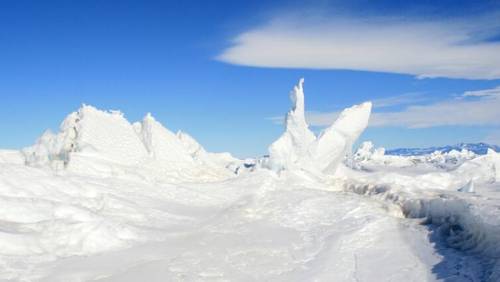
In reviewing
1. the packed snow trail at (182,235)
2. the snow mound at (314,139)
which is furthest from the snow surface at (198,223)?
the snow mound at (314,139)

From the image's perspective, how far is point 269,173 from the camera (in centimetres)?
3275

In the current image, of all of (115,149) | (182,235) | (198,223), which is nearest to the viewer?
(182,235)

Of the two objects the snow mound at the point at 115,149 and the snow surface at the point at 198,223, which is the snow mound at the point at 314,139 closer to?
the snow surface at the point at 198,223

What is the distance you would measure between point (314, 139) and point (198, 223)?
21705 millimetres

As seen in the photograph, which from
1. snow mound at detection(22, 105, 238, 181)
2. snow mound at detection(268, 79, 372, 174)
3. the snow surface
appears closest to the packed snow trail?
the snow surface

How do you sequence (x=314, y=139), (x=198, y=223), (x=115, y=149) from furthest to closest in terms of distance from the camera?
(x=314, y=139) → (x=115, y=149) → (x=198, y=223)

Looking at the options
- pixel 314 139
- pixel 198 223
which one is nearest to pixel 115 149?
pixel 198 223

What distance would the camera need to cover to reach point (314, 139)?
41.1 metres

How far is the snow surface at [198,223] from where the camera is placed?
14.3 metres

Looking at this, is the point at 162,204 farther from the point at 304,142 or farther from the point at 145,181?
the point at 304,142

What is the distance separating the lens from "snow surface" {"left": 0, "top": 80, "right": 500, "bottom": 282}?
1431 cm

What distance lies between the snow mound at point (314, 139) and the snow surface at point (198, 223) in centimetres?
390

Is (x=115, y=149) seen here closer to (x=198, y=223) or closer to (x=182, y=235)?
(x=198, y=223)

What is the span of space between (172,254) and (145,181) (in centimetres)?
1093
